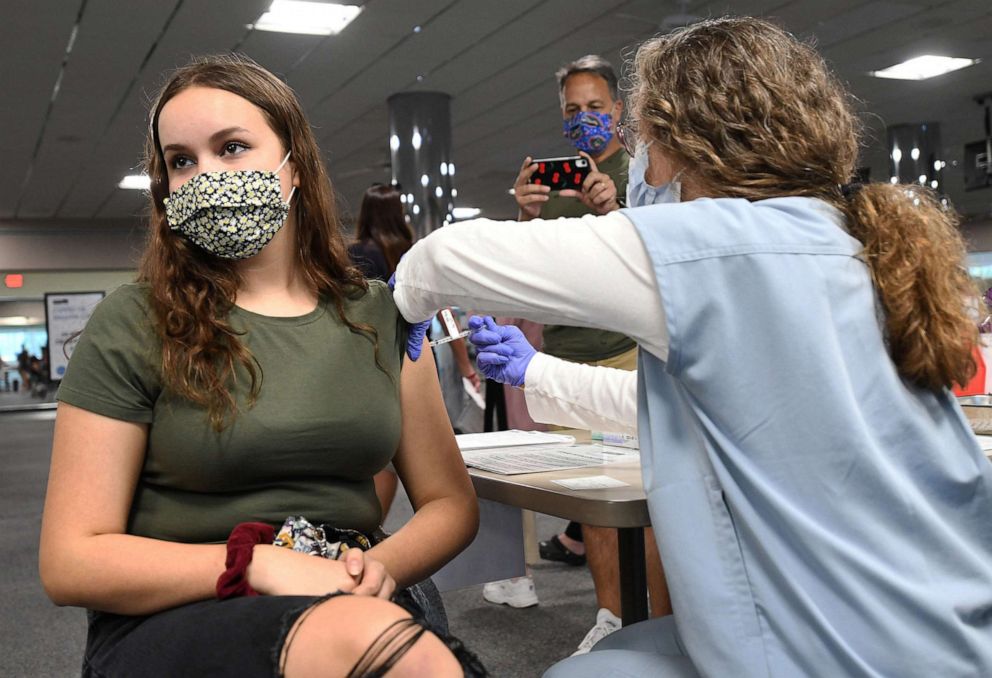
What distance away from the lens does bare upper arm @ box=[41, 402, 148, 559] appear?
1178mm

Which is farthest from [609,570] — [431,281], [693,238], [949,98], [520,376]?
[949,98]

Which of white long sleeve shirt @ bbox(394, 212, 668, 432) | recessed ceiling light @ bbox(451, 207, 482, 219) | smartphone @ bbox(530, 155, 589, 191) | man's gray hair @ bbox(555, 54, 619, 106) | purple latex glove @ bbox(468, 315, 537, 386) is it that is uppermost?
recessed ceiling light @ bbox(451, 207, 482, 219)

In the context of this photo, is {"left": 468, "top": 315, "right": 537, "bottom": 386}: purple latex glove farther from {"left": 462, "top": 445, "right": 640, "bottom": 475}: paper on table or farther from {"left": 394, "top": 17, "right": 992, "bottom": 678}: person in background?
{"left": 394, "top": 17, "right": 992, "bottom": 678}: person in background

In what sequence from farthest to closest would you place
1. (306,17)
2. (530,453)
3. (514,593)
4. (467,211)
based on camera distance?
(467,211)
(306,17)
(514,593)
(530,453)

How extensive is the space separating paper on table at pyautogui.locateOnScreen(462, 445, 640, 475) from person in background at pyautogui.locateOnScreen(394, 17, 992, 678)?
46 cm

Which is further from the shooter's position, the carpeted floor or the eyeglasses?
the carpeted floor

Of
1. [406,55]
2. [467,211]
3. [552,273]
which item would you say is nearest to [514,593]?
A: [552,273]

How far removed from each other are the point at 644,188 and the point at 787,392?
0.54m

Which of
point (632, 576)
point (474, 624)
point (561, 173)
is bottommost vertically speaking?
point (474, 624)

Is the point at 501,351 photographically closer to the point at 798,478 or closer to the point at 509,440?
the point at 509,440

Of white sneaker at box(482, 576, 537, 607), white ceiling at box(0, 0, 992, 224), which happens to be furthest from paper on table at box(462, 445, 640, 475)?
white ceiling at box(0, 0, 992, 224)

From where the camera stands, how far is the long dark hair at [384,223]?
374cm

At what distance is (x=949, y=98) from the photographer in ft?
29.9

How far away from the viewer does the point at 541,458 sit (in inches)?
65.2
